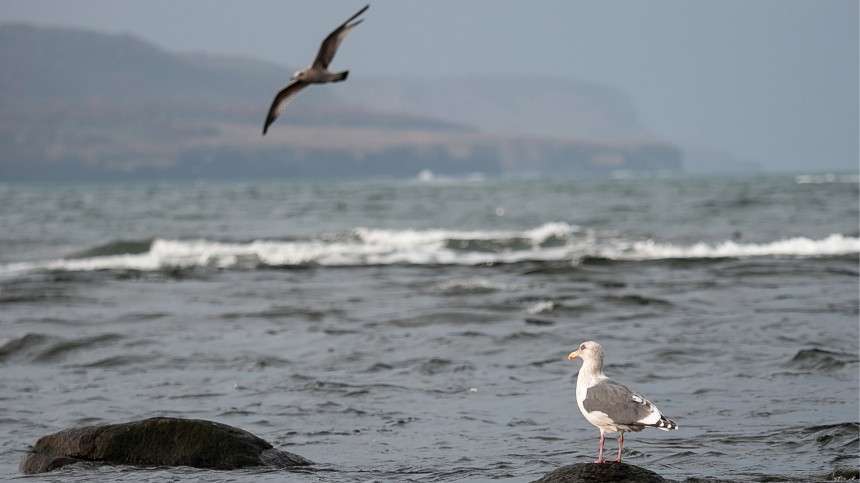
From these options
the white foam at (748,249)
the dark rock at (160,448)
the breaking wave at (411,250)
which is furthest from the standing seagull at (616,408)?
the white foam at (748,249)

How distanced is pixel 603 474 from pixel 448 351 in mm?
6262

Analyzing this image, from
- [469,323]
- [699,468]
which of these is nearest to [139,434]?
[699,468]

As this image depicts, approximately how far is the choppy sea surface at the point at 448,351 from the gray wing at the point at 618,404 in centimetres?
81

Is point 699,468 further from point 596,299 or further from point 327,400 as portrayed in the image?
point 596,299

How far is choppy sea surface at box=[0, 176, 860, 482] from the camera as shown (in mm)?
8344

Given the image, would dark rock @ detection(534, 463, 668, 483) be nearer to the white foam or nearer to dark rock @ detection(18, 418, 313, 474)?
dark rock @ detection(18, 418, 313, 474)

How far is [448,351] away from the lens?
12672 millimetres

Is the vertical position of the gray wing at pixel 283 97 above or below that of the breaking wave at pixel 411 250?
above

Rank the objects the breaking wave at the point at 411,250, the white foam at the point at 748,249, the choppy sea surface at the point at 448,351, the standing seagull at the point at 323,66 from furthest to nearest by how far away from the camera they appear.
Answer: the breaking wave at the point at 411,250 → the white foam at the point at 748,249 → the standing seagull at the point at 323,66 → the choppy sea surface at the point at 448,351

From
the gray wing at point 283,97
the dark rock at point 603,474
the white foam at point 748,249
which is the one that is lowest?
the dark rock at point 603,474

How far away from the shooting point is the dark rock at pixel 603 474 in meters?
6.43

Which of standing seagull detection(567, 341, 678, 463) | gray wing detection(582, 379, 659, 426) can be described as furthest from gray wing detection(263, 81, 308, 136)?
gray wing detection(582, 379, 659, 426)

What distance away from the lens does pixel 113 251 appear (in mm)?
28969

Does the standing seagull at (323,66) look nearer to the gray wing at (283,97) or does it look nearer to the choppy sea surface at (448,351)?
the gray wing at (283,97)
